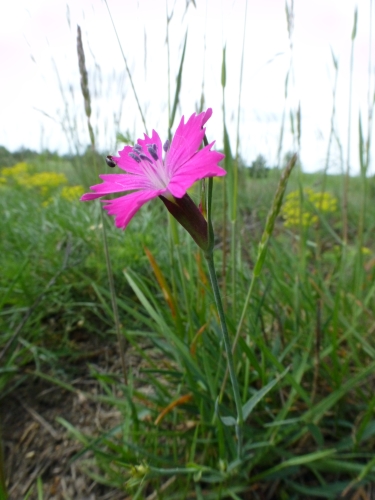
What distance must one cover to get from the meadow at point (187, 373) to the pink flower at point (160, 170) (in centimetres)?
7

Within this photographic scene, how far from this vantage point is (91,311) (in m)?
1.53

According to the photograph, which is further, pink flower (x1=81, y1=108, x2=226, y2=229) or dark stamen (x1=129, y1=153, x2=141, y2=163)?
dark stamen (x1=129, y1=153, x2=141, y2=163)


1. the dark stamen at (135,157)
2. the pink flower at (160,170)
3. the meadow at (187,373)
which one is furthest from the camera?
the meadow at (187,373)

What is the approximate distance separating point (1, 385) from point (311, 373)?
87 centimetres

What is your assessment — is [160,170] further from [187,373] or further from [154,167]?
[187,373]

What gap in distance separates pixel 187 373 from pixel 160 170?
55 cm

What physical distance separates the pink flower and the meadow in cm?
7

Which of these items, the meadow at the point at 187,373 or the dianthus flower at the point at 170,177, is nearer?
the dianthus flower at the point at 170,177

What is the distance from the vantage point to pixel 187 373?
929 millimetres

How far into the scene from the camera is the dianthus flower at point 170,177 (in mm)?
442

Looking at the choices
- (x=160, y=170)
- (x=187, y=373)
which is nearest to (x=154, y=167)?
(x=160, y=170)

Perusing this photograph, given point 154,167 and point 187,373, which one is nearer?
point 154,167

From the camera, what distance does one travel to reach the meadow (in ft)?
2.85

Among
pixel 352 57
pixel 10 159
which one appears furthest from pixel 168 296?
pixel 10 159
